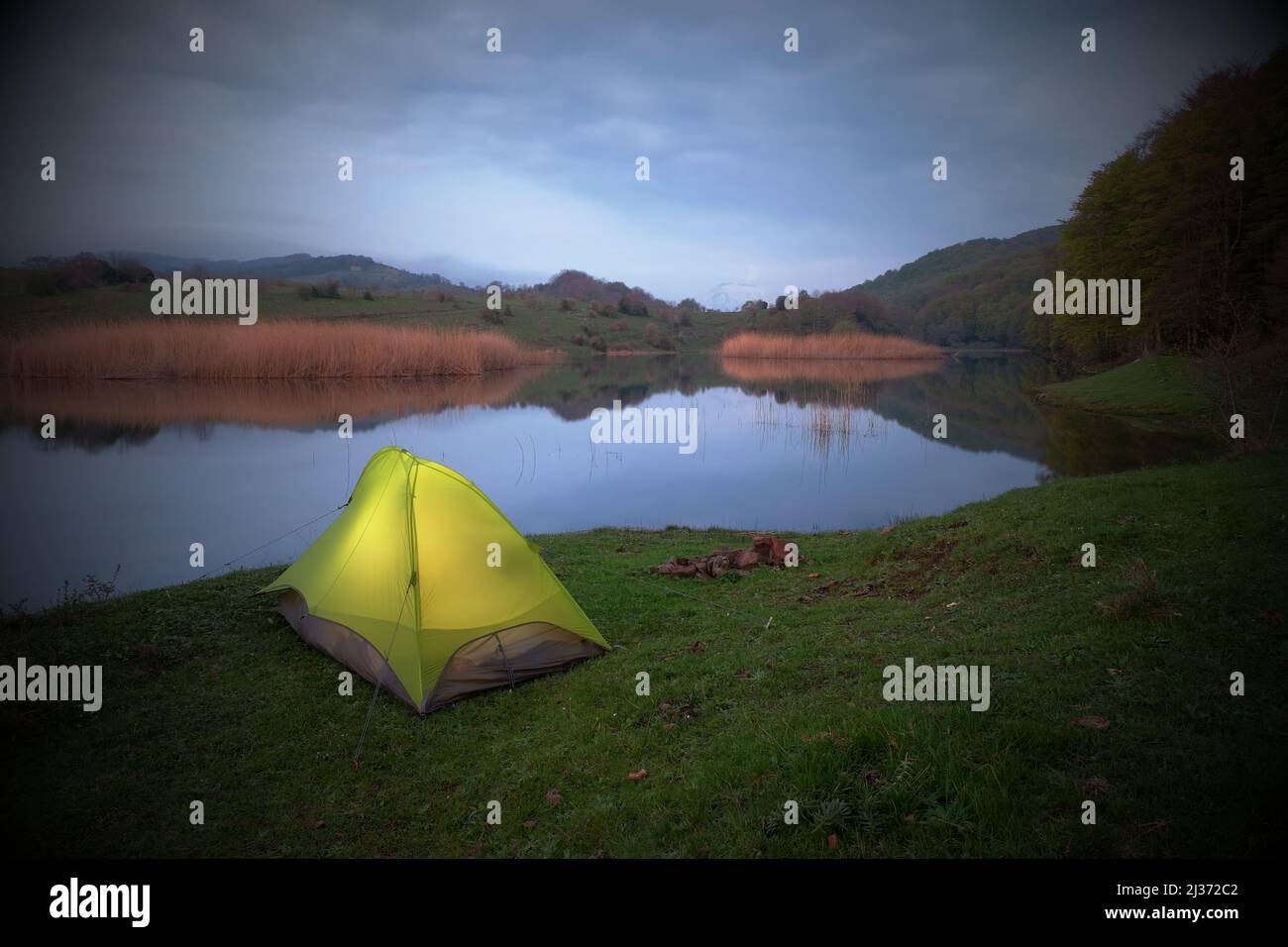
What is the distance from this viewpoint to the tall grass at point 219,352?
28.8 metres

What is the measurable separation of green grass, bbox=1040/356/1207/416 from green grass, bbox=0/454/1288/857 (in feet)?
68.2

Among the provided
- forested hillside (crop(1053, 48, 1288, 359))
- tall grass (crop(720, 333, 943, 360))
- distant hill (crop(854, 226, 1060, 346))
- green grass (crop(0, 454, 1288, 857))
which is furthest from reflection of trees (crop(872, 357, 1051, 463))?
green grass (crop(0, 454, 1288, 857))

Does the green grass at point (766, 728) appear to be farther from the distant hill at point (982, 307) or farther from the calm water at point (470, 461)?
the distant hill at point (982, 307)

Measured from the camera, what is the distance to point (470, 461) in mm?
20500

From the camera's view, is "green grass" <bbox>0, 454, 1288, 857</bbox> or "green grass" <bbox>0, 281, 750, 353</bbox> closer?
"green grass" <bbox>0, 454, 1288, 857</bbox>

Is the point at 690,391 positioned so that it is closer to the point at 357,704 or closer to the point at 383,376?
the point at 383,376

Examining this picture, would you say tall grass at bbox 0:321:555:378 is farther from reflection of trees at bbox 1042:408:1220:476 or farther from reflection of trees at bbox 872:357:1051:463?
reflection of trees at bbox 1042:408:1220:476

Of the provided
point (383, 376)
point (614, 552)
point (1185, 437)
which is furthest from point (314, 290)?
point (1185, 437)

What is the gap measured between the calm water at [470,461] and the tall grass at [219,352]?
3.65 ft

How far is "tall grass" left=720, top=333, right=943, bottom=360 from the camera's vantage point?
2352 inches

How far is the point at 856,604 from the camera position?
25.0 ft

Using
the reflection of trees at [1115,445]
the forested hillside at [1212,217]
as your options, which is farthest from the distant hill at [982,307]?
the reflection of trees at [1115,445]

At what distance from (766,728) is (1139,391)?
3189cm
